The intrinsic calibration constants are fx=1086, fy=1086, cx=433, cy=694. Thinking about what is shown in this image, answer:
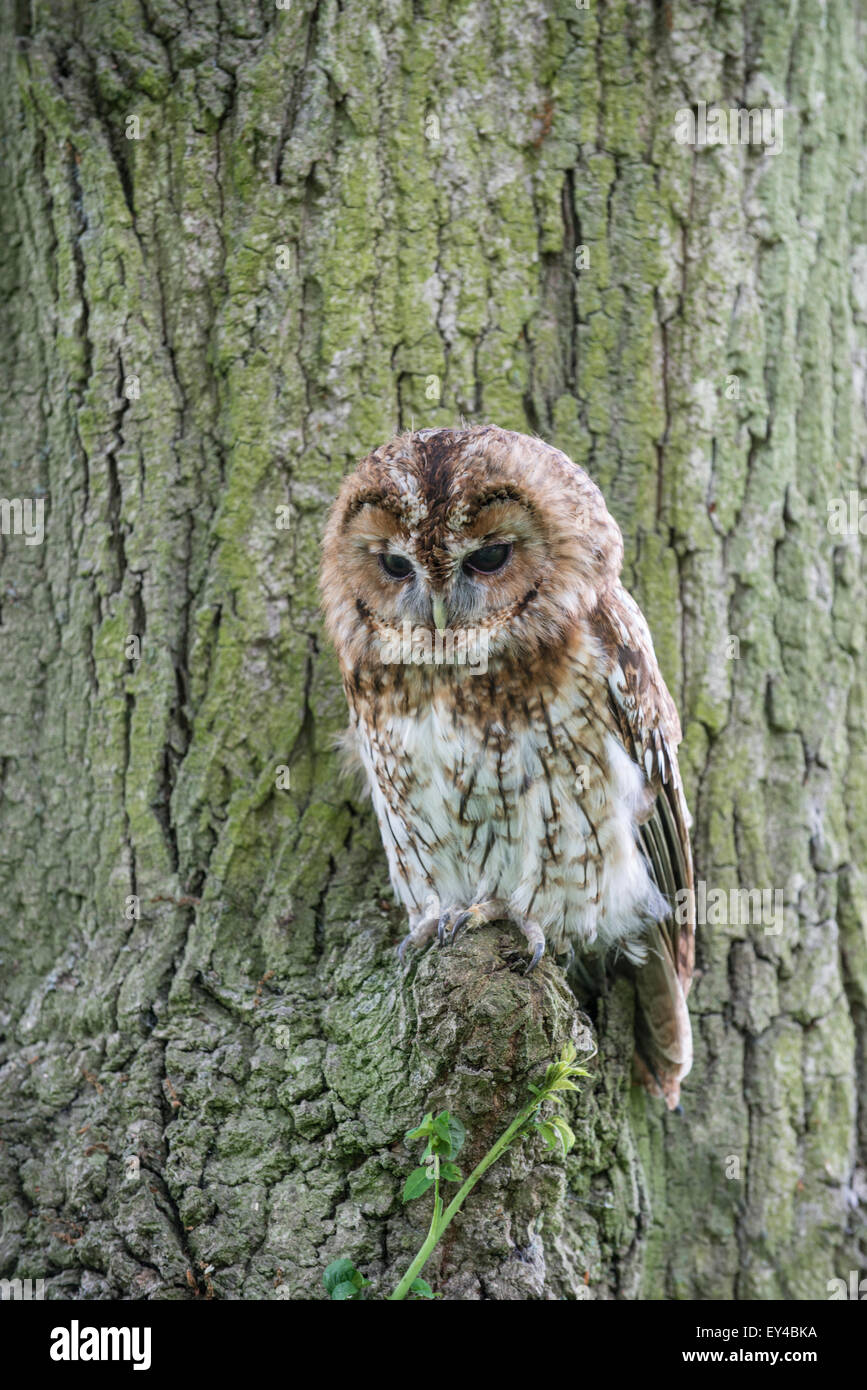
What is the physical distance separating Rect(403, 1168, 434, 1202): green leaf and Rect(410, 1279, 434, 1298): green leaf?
0.73 ft

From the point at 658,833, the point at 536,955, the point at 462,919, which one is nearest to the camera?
the point at 536,955

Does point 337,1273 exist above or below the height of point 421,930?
below

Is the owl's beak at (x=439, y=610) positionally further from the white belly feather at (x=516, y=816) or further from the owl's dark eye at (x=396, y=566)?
the white belly feather at (x=516, y=816)

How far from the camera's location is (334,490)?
2.94 m

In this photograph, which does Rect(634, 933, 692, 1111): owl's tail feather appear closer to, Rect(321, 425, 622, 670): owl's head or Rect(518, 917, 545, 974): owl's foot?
Rect(518, 917, 545, 974): owl's foot

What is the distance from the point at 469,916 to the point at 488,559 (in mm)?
863

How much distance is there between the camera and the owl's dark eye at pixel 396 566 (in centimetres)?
257

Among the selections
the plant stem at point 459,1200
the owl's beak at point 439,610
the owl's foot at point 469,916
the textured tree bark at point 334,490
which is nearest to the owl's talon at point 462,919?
the owl's foot at point 469,916

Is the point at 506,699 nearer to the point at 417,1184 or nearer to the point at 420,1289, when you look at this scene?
the point at 417,1184

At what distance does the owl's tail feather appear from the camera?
288 cm

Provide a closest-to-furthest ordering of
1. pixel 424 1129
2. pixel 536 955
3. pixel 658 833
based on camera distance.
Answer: pixel 424 1129
pixel 536 955
pixel 658 833

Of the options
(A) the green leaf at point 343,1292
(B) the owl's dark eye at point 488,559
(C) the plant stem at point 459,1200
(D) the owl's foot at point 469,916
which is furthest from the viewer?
(D) the owl's foot at point 469,916

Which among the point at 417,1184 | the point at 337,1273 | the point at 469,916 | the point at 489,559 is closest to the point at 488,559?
the point at 489,559

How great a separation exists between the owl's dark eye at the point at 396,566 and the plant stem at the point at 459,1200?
1209 millimetres
